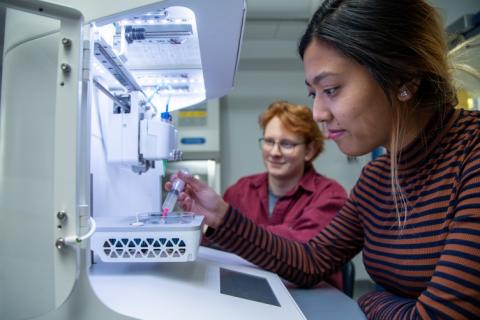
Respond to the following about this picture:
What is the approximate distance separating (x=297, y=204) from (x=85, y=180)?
1.13 metres

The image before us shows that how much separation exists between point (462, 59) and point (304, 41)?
386 mm

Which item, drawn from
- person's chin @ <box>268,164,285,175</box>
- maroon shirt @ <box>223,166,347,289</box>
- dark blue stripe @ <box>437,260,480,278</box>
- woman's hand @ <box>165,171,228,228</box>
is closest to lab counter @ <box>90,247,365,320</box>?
woman's hand @ <box>165,171,228,228</box>

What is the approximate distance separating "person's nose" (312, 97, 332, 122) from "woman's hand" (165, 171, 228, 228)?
0.33m

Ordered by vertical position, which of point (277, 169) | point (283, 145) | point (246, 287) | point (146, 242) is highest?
point (283, 145)

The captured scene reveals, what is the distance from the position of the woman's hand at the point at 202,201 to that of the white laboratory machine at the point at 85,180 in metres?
0.12

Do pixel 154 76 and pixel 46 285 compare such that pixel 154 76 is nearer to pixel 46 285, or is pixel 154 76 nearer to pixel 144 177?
pixel 144 177

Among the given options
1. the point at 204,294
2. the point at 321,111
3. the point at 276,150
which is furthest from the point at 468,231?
the point at 276,150

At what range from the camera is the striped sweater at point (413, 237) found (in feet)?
1.90

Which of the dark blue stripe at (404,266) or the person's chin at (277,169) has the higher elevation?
the person's chin at (277,169)

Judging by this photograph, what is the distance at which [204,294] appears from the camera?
0.62 m

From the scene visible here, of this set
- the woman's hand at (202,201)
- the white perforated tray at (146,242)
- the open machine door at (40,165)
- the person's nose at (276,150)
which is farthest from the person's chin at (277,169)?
the open machine door at (40,165)

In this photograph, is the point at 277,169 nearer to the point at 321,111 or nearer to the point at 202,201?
the point at 202,201

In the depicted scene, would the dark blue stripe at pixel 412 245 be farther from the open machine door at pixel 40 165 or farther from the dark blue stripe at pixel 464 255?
the open machine door at pixel 40 165

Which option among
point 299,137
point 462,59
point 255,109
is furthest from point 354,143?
point 255,109
